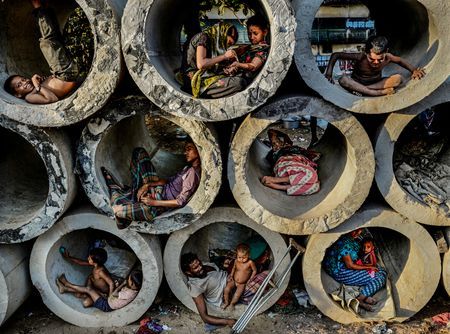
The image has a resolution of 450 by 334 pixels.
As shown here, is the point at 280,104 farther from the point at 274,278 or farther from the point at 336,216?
the point at 274,278

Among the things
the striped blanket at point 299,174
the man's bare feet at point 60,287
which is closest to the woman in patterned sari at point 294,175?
the striped blanket at point 299,174

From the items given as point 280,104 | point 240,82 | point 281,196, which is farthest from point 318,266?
point 240,82

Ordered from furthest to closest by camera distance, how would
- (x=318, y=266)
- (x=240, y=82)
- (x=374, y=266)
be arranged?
1. (x=374, y=266)
2. (x=318, y=266)
3. (x=240, y=82)

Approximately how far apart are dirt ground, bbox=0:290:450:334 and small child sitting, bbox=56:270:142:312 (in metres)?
0.22

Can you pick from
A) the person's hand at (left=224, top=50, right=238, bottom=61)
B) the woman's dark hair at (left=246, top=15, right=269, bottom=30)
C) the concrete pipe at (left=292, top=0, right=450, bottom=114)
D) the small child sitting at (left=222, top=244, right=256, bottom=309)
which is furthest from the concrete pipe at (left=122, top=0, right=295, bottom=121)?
the small child sitting at (left=222, top=244, right=256, bottom=309)

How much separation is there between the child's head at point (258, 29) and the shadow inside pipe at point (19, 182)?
2462mm

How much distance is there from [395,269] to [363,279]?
1.23 ft

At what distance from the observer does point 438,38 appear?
3.94 meters

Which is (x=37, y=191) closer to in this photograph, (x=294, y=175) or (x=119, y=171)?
(x=119, y=171)

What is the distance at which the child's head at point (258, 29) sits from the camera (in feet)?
14.0

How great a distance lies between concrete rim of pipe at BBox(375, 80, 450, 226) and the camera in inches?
162

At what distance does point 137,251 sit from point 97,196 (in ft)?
2.12

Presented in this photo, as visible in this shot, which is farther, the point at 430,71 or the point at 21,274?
the point at 21,274

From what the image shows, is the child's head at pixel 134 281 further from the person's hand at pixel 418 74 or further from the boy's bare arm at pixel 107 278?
the person's hand at pixel 418 74
